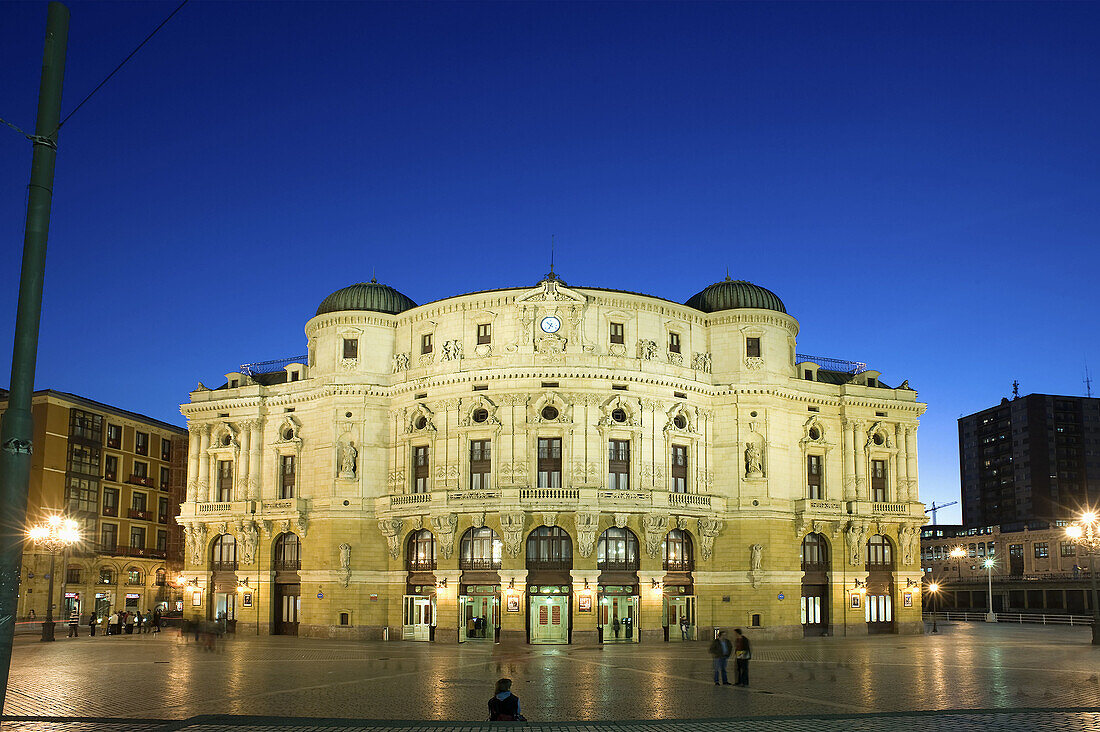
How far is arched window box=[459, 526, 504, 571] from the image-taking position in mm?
65438

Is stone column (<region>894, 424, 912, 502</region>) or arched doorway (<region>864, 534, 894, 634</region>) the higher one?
stone column (<region>894, 424, 912, 502</region>)

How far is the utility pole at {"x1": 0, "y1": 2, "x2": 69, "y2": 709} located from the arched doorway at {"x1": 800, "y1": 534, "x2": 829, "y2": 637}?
220 feet

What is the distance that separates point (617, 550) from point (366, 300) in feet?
85.5

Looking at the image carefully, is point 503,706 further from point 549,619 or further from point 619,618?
point 619,618

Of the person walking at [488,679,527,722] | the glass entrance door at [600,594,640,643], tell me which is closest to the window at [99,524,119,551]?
the glass entrance door at [600,594,640,643]

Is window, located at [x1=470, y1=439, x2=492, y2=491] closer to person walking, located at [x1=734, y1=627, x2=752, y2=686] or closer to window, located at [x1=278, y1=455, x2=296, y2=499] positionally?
window, located at [x1=278, y1=455, x2=296, y2=499]

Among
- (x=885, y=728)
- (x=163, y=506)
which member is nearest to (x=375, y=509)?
(x=163, y=506)

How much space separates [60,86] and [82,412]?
8970cm

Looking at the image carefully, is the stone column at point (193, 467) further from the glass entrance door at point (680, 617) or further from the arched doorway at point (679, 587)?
the glass entrance door at point (680, 617)

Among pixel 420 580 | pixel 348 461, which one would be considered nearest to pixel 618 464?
pixel 420 580

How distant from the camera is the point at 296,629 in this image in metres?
72.7

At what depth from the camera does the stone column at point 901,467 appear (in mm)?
78000

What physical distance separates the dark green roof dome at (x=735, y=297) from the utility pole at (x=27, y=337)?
65509mm

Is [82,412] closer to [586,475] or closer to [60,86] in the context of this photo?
[586,475]
